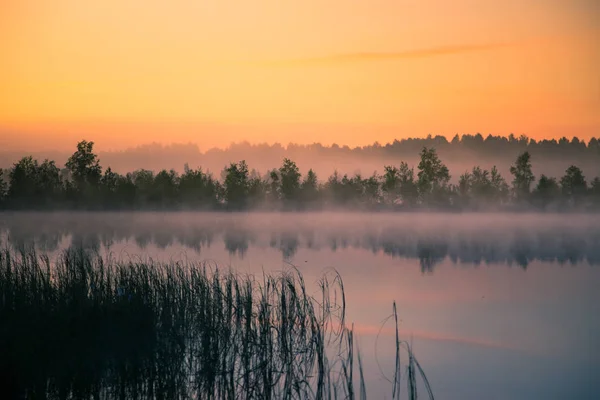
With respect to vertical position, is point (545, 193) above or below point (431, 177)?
below

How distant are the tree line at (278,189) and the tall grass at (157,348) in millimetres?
69001

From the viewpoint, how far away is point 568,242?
140 ft

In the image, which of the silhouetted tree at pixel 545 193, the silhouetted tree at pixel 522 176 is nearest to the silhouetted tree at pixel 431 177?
the silhouetted tree at pixel 522 176

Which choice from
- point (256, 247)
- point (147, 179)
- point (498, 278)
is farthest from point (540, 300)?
point (147, 179)

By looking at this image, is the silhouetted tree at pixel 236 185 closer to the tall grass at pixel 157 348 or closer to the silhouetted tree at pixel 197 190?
the silhouetted tree at pixel 197 190

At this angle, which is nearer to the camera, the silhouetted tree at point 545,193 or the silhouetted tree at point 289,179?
the silhouetted tree at point 289,179

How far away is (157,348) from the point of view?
8.82 meters

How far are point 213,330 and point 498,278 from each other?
1610cm

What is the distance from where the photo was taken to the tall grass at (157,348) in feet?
25.0

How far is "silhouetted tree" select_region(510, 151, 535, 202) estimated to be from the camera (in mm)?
96000

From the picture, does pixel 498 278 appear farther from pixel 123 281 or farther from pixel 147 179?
pixel 147 179

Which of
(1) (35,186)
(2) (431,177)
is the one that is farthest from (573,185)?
(1) (35,186)

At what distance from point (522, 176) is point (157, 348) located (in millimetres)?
96136

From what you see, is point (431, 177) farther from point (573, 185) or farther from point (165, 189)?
point (165, 189)
